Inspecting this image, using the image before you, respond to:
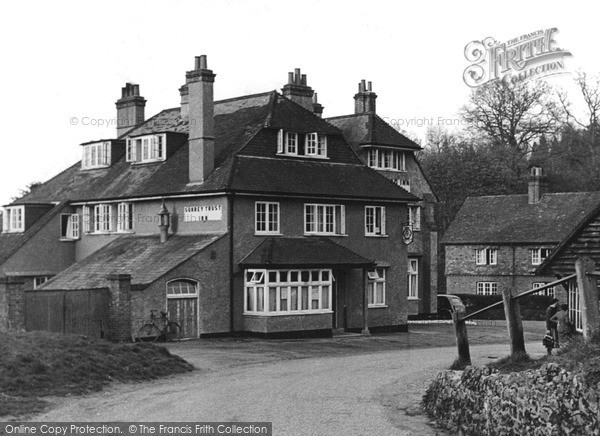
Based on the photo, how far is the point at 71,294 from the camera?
3641 centimetres

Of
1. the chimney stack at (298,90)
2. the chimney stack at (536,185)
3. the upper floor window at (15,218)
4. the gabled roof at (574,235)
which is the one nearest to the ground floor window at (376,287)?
the chimney stack at (298,90)

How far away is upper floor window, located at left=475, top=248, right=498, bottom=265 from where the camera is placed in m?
69.4

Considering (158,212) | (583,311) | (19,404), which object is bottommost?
(19,404)

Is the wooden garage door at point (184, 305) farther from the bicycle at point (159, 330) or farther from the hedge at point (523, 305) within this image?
the hedge at point (523, 305)

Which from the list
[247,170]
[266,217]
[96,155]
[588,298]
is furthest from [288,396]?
[96,155]

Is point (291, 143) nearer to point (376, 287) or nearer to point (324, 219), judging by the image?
point (324, 219)

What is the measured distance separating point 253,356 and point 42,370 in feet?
32.7

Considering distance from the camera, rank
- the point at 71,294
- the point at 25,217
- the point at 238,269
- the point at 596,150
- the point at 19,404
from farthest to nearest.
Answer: the point at 596,150
the point at 25,217
the point at 238,269
the point at 71,294
the point at 19,404

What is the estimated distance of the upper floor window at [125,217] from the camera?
45.5 metres

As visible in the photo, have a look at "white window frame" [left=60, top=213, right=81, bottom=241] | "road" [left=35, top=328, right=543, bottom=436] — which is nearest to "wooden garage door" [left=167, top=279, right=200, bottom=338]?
"road" [left=35, top=328, right=543, bottom=436]

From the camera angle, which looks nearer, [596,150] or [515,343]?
[515,343]

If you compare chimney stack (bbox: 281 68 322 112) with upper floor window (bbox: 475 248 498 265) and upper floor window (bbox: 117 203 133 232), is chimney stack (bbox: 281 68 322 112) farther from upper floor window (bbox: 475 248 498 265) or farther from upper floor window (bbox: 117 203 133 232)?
upper floor window (bbox: 475 248 498 265)

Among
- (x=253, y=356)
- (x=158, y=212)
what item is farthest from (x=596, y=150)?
(x=253, y=356)

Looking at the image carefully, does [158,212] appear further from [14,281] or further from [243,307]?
[14,281]
